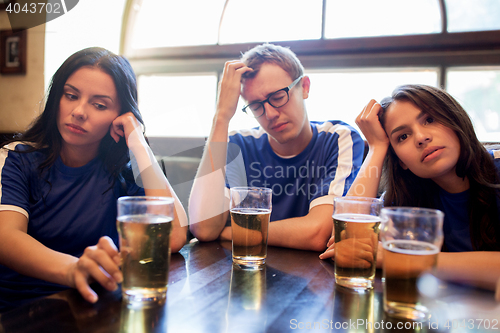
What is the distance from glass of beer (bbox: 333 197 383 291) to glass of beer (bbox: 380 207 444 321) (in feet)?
0.43

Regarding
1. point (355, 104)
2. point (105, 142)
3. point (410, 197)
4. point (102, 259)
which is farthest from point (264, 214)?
point (355, 104)

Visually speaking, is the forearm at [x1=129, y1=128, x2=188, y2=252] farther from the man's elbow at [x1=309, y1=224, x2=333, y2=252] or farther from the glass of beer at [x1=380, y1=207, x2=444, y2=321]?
the glass of beer at [x1=380, y1=207, x2=444, y2=321]

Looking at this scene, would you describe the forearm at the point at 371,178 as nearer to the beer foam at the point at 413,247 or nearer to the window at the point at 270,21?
the beer foam at the point at 413,247

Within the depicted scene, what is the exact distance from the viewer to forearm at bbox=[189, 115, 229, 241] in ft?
4.50

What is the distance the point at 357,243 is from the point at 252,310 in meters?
0.29

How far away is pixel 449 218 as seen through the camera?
1.24 meters

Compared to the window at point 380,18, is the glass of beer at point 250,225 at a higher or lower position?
lower

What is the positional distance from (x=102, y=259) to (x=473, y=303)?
750 mm

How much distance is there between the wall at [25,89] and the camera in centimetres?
315

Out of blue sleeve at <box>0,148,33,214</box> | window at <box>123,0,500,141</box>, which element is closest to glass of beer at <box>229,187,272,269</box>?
blue sleeve at <box>0,148,33,214</box>

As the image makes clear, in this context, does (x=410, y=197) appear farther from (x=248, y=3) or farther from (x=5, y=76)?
(x=5, y=76)

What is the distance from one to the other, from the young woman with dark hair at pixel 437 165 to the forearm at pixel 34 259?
2.32ft

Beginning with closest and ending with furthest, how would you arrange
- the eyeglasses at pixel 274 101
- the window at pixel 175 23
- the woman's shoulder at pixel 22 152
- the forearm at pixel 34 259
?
the forearm at pixel 34 259, the woman's shoulder at pixel 22 152, the eyeglasses at pixel 274 101, the window at pixel 175 23

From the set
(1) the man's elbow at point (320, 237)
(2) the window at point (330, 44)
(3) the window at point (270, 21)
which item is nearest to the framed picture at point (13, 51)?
(2) the window at point (330, 44)
